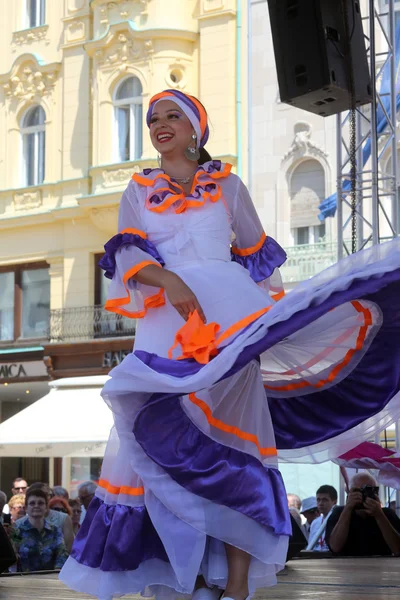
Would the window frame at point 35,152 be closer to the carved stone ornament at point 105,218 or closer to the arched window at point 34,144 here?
the arched window at point 34,144

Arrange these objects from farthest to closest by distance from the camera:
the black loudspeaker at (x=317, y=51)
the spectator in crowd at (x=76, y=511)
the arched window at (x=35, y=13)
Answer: the arched window at (x=35, y=13) → the spectator in crowd at (x=76, y=511) → the black loudspeaker at (x=317, y=51)

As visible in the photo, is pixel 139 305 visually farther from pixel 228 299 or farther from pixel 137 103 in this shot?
pixel 137 103

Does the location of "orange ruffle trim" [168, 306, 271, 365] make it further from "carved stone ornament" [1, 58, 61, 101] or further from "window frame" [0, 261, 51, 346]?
"carved stone ornament" [1, 58, 61, 101]

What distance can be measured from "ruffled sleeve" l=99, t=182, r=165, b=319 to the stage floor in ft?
4.04

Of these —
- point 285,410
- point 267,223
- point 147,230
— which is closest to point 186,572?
point 285,410

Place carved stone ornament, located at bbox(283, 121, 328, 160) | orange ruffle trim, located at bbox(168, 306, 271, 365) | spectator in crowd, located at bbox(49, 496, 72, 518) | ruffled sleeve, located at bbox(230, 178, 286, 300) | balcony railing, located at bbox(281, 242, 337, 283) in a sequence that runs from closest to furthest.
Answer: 1. orange ruffle trim, located at bbox(168, 306, 271, 365)
2. ruffled sleeve, located at bbox(230, 178, 286, 300)
3. spectator in crowd, located at bbox(49, 496, 72, 518)
4. balcony railing, located at bbox(281, 242, 337, 283)
5. carved stone ornament, located at bbox(283, 121, 328, 160)

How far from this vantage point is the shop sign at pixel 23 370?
20547mm

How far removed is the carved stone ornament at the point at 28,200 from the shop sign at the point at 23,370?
10.4 feet

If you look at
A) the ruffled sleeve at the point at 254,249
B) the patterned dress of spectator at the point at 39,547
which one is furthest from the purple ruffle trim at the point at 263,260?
the patterned dress of spectator at the point at 39,547

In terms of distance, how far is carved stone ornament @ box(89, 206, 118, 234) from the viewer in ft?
65.6

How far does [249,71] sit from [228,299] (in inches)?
645

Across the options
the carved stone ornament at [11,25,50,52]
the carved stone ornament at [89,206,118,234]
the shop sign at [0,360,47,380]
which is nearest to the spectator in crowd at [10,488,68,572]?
the carved stone ornament at [89,206,118,234]

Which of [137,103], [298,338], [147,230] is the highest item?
[137,103]

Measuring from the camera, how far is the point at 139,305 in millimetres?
3541
